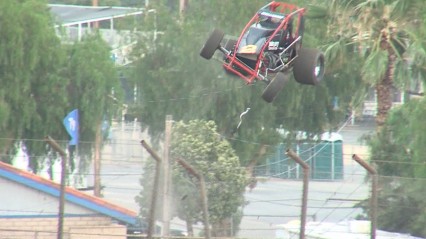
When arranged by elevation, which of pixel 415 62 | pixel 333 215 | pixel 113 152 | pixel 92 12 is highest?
pixel 92 12

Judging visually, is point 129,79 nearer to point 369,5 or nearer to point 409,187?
point 369,5

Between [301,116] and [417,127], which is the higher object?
[301,116]

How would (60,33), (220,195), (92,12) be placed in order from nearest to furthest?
(220,195)
(60,33)
(92,12)

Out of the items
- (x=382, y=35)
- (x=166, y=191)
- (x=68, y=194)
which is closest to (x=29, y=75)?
(x=68, y=194)

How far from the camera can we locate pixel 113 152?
26062 mm

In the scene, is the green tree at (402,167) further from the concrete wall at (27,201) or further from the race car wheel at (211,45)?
the concrete wall at (27,201)

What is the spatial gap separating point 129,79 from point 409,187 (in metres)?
16.4

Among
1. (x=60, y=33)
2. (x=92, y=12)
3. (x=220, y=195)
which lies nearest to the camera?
(x=220, y=195)

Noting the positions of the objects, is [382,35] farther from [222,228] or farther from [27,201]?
[27,201]

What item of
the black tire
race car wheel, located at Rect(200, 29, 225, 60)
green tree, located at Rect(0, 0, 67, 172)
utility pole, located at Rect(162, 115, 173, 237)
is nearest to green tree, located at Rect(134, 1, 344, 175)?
green tree, located at Rect(0, 0, 67, 172)

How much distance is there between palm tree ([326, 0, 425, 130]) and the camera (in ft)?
77.9

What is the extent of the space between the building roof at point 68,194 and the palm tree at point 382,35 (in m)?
6.39

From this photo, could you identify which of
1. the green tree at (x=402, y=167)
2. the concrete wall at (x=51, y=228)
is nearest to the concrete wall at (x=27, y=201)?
the concrete wall at (x=51, y=228)

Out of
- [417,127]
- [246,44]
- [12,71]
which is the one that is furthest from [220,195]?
[12,71]
